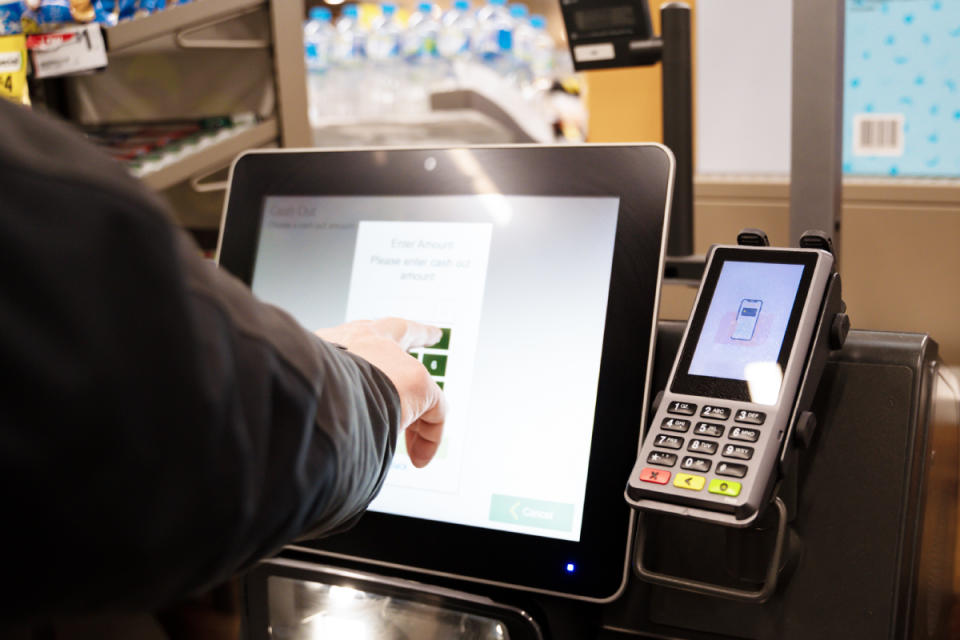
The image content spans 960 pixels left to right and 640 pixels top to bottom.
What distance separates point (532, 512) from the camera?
73cm

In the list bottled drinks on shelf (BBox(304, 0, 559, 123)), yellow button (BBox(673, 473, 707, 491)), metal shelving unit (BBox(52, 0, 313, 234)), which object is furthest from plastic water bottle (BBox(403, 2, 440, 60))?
yellow button (BBox(673, 473, 707, 491))

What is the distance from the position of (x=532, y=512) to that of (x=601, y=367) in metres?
0.13

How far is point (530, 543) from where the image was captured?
0.72m

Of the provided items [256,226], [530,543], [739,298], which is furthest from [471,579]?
[256,226]

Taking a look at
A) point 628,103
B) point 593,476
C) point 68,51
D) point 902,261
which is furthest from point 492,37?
point 593,476

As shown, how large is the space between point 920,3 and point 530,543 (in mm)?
886

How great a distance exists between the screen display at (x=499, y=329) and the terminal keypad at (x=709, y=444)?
3.7 inches

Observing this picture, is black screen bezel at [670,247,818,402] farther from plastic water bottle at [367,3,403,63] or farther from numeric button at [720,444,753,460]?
plastic water bottle at [367,3,403,63]

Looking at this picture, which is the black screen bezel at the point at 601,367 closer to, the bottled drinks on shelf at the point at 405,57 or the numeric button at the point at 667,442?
the numeric button at the point at 667,442

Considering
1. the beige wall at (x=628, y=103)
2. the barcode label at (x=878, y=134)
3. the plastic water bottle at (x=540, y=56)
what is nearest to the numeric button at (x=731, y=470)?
the barcode label at (x=878, y=134)

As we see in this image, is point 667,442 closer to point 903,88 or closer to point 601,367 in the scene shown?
point 601,367

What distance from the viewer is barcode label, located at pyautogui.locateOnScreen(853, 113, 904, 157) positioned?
1200mm

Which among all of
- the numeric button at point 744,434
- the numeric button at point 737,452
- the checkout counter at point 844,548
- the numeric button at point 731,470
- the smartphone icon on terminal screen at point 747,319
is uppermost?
the smartphone icon on terminal screen at point 747,319

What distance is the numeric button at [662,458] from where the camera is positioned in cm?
62
